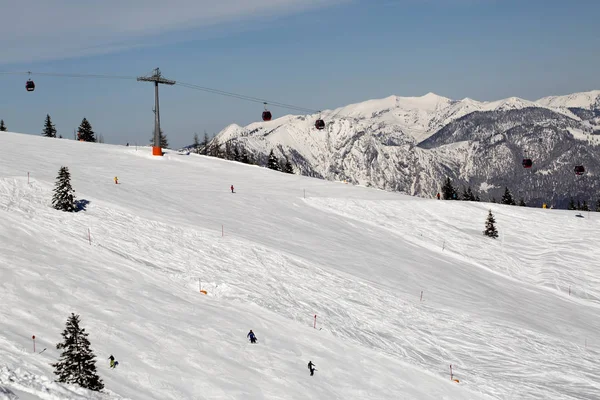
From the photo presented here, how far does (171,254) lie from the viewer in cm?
3884

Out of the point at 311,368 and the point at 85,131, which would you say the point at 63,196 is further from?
the point at 85,131

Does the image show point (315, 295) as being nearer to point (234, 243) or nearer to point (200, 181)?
point (234, 243)

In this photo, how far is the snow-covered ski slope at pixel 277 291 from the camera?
81.1 ft

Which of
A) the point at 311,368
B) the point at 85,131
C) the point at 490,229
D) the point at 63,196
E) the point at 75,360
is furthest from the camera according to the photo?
the point at 85,131

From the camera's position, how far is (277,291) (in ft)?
121

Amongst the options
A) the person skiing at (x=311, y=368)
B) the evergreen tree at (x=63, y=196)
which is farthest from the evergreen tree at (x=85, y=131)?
the person skiing at (x=311, y=368)

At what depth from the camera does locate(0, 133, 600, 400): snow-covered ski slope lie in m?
24.7

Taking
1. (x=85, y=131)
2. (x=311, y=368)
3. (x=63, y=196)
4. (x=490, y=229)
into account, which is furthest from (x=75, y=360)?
(x=85, y=131)

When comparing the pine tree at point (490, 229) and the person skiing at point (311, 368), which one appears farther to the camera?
the pine tree at point (490, 229)

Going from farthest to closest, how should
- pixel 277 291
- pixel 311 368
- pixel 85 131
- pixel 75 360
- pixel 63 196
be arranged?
pixel 85 131 → pixel 63 196 → pixel 277 291 → pixel 311 368 → pixel 75 360

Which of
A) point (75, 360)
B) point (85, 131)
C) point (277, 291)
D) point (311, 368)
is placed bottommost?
point (311, 368)

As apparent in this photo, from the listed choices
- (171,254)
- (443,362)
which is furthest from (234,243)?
(443,362)

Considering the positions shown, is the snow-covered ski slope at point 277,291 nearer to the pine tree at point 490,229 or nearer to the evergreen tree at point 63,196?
the evergreen tree at point 63,196

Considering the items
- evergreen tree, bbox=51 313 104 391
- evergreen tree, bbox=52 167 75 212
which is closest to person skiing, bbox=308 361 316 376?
evergreen tree, bbox=51 313 104 391
